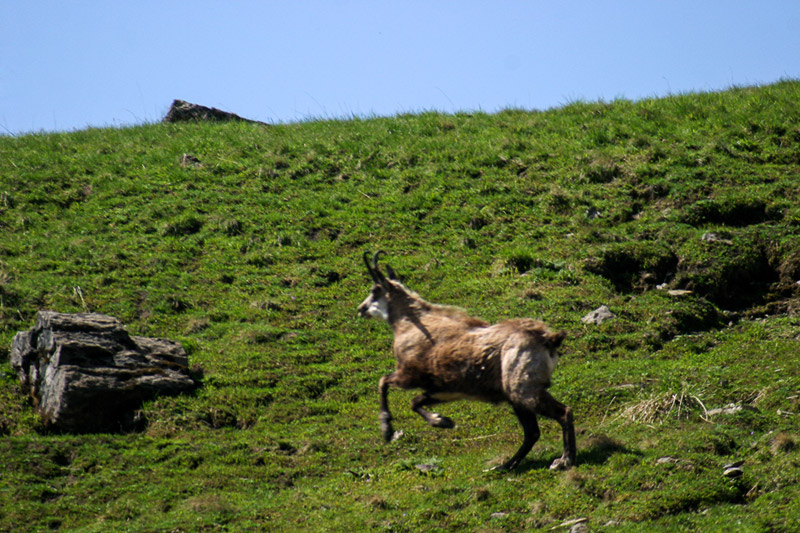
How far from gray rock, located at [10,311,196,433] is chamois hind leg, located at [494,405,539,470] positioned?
6.04 metres

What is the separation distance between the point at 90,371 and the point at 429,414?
237 inches

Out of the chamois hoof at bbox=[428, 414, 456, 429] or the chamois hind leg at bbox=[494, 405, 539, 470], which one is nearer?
the chamois hoof at bbox=[428, 414, 456, 429]

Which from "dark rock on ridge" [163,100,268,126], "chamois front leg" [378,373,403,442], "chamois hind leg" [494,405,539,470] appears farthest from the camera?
"dark rock on ridge" [163,100,268,126]

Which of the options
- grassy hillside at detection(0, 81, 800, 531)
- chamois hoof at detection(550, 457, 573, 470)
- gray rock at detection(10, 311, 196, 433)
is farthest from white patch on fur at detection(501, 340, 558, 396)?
gray rock at detection(10, 311, 196, 433)

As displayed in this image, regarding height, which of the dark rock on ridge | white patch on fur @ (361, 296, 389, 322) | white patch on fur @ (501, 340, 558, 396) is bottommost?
white patch on fur @ (501, 340, 558, 396)

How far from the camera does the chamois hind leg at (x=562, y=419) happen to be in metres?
8.88

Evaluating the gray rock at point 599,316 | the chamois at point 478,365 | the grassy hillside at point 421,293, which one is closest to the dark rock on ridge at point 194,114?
the grassy hillside at point 421,293

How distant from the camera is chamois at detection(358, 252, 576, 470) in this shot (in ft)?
29.3

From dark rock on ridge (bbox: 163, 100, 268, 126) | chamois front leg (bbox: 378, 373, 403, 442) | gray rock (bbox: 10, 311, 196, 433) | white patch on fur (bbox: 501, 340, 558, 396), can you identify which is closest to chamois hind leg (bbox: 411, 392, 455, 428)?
chamois front leg (bbox: 378, 373, 403, 442)

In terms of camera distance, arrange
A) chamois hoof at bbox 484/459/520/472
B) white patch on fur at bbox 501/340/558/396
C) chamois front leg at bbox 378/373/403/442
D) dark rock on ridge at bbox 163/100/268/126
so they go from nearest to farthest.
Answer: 1. white patch on fur at bbox 501/340/558/396
2. chamois hoof at bbox 484/459/520/472
3. chamois front leg at bbox 378/373/403/442
4. dark rock on ridge at bbox 163/100/268/126

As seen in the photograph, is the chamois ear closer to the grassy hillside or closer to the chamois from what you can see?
the chamois

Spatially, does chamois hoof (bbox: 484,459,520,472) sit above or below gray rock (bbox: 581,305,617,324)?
below

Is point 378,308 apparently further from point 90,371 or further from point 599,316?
point 599,316

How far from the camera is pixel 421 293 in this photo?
53.7ft
